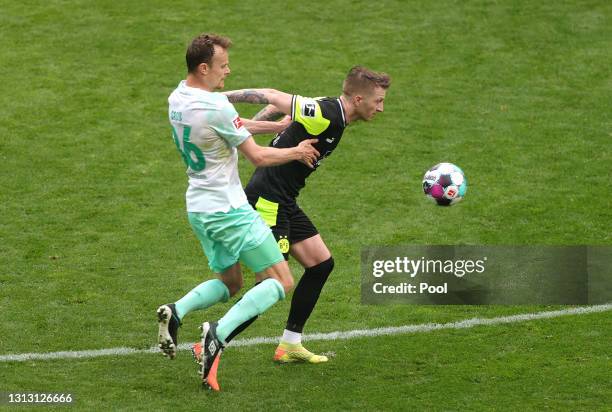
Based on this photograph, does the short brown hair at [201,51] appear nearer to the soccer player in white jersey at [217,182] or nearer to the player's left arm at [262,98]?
the soccer player in white jersey at [217,182]

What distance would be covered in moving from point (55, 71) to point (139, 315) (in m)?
7.37

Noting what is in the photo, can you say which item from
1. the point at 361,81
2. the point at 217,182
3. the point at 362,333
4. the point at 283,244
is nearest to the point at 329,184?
the point at 362,333

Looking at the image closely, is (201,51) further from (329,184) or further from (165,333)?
(329,184)

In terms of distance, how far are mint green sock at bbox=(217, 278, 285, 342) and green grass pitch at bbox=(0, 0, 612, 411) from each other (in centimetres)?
52

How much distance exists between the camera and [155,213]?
1259 centimetres

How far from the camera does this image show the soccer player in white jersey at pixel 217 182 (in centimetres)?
782

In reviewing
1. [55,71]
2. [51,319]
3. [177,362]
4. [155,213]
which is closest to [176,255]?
[155,213]

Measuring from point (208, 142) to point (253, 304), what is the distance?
3.89ft

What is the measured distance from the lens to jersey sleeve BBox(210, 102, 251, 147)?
7.77 meters

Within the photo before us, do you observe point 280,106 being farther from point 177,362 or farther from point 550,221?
point 550,221

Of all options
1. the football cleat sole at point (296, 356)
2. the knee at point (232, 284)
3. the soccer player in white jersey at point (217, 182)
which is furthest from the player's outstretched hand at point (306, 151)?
the football cleat sole at point (296, 356)

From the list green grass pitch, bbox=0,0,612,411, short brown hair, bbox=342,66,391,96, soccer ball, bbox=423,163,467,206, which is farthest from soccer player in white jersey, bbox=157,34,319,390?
soccer ball, bbox=423,163,467,206

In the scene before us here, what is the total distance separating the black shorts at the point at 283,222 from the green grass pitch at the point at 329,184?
96 cm

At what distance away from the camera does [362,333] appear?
9.59m
